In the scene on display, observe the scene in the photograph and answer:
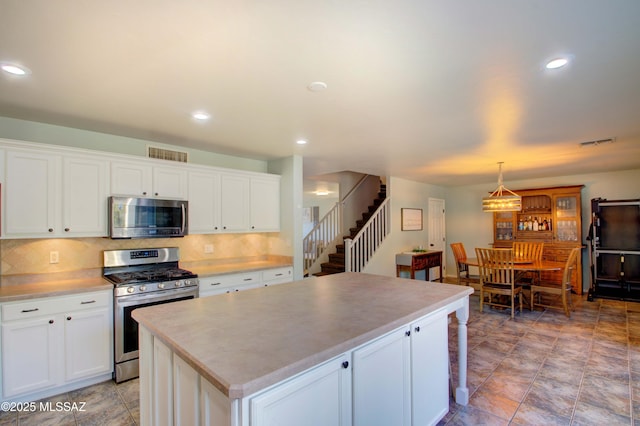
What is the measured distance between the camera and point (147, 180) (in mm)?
3521

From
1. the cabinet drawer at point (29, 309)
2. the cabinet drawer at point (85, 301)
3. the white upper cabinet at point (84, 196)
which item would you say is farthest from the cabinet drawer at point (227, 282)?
the cabinet drawer at point (29, 309)

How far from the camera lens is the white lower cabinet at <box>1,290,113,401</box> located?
2.57 metres

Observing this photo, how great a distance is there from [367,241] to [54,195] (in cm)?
486

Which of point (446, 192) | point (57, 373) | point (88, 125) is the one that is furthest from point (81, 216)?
point (446, 192)

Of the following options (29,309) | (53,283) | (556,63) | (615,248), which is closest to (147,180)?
(53,283)

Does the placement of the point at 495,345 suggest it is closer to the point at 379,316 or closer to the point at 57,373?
the point at 379,316

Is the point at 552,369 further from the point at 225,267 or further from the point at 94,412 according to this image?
the point at 94,412

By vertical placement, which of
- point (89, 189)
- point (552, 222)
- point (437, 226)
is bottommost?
point (437, 226)

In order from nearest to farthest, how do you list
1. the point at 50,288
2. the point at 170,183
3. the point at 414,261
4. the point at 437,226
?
1. the point at 50,288
2. the point at 170,183
3. the point at 414,261
4. the point at 437,226

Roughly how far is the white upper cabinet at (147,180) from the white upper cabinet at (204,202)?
4.8 inches

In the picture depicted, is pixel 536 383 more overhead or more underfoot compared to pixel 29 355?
more underfoot

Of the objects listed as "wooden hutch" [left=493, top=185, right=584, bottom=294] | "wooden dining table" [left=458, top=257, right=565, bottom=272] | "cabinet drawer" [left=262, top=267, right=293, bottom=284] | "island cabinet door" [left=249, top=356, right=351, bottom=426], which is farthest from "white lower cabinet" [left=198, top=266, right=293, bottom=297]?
"wooden hutch" [left=493, top=185, right=584, bottom=294]

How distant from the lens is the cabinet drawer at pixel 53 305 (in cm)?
256

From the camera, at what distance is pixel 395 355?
72.3 inches
